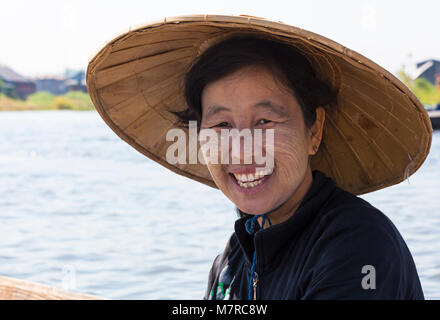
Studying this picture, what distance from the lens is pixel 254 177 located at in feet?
5.09

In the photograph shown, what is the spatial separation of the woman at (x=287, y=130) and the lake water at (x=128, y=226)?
3431 mm

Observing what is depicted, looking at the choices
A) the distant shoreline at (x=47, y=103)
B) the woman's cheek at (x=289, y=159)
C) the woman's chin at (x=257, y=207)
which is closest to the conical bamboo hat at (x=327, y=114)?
the woman's cheek at (x=289, y=159)

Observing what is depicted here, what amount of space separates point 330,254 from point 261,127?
0.37 metres

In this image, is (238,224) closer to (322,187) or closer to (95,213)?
(322,187)

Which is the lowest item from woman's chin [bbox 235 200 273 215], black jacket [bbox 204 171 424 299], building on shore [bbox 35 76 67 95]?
black jacket [bbox 204 171 424 299]

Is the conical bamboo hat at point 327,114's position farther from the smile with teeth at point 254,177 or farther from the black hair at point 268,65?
the smile with teeth at point 254,177

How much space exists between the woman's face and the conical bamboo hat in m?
0.14

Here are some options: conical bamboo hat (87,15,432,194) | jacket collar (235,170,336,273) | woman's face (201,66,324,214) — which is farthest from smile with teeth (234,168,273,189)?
conical bamboo hat (87,15,432,194)

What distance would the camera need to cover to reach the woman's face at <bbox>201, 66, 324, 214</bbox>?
5.08 feet

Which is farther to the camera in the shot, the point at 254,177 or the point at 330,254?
the point at 254,177

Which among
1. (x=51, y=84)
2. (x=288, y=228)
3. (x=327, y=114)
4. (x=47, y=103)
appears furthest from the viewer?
(x=51, y=84)

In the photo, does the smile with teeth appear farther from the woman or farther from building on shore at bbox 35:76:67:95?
building on shore at bbox 35:76:67:95

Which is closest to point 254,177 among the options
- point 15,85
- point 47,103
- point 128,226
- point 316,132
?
point 316,132

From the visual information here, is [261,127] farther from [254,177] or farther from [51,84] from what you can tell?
[51,84]
